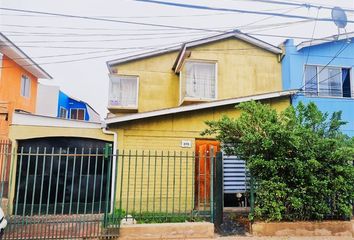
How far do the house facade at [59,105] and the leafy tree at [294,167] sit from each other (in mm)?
16818

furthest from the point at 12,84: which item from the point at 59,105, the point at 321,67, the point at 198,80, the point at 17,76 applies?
the point at 321,67

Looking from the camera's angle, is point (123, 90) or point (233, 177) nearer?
point (233, 177)

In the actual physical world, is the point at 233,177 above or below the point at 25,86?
below

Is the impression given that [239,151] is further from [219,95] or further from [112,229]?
[219,95]

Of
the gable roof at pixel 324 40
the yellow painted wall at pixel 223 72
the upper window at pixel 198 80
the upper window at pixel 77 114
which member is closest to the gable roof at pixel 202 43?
the yellow painted wall at pixel 223 72

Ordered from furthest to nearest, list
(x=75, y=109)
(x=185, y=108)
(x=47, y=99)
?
(x=75, y=109)
(x=47, y=99)
(x=185, y=108)

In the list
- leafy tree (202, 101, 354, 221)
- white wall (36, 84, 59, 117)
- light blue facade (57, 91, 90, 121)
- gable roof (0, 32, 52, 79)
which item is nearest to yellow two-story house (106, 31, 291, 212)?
leafy tree (202, 101, 354, 221)

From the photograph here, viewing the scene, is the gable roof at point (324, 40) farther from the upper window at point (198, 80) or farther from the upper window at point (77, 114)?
the upper window at point (77, 114)

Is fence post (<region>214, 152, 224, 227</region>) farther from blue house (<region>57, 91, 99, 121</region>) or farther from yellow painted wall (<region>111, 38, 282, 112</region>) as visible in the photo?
blue house (<region>57, 91, 99, 121</region>)

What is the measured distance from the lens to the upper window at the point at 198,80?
40.6 ft

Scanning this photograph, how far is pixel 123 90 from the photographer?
13578 millimetres

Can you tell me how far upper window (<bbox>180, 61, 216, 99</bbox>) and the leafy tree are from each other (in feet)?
17.4

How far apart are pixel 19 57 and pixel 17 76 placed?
4.46 feet

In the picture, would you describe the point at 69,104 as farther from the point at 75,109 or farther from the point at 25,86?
the point at 25,86
